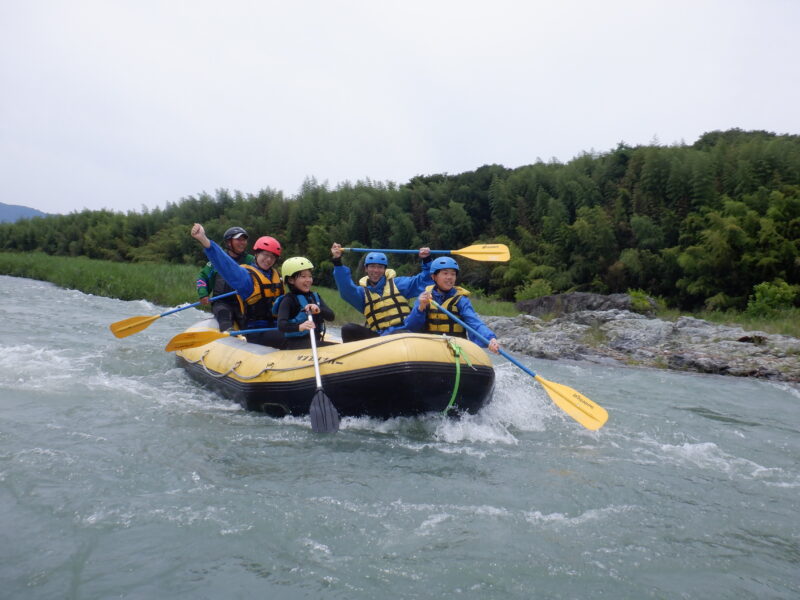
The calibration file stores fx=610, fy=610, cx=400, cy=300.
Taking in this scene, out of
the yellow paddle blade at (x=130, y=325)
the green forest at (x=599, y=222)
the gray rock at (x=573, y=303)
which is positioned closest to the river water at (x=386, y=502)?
the yellow paddle blade at (x=130, y=325)

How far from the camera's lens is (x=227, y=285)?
6.44m

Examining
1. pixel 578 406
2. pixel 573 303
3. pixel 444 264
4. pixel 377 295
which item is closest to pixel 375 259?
pixel 377 295

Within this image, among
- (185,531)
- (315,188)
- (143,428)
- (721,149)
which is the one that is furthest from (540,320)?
(315,188)

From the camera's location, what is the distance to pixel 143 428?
14.3 ft

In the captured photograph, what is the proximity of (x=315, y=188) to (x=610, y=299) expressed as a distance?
14821 mm

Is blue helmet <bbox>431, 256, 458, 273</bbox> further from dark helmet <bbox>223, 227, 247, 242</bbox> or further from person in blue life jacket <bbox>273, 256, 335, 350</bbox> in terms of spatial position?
dark helmet <bbox>223, 227, 247, 242</bbox>

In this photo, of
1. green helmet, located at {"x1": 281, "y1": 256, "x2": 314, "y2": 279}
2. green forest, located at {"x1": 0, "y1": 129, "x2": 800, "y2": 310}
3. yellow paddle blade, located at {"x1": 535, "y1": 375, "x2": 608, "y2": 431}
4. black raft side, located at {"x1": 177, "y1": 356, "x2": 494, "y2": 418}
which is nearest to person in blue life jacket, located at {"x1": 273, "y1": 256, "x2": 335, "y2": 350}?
green helmet, located at {"x1": 281, "y1": 256, "x2": 314, "y2": 279}

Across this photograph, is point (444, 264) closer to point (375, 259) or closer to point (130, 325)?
point (375, 259)

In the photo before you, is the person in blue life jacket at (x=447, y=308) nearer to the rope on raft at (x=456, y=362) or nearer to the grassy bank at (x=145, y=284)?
the rope on raft at (x=456, y=362)

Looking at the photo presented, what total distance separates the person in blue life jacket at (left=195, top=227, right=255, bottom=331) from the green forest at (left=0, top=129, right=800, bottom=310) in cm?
989

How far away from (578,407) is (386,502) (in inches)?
75.6

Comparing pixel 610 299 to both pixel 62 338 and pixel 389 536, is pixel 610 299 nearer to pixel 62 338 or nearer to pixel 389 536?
pixel 62 338

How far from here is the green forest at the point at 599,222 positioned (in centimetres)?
1262

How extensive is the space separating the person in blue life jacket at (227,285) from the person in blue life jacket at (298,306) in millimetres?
1061
